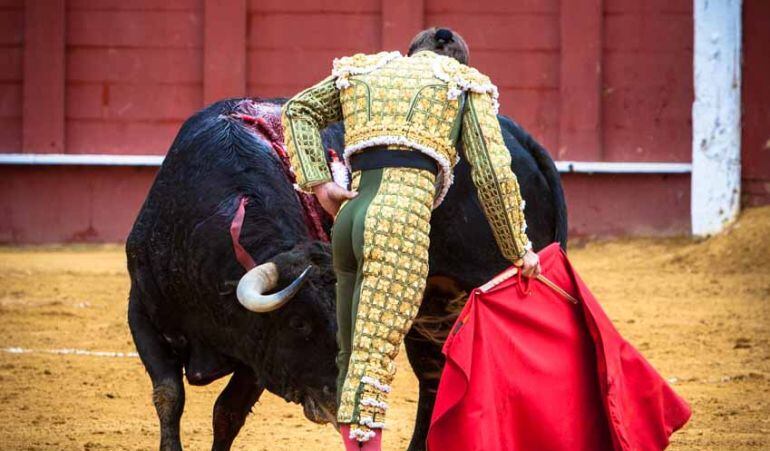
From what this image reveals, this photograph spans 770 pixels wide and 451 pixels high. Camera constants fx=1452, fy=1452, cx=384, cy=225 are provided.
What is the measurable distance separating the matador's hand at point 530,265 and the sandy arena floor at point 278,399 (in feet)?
4.05

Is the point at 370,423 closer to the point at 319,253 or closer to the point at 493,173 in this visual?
the point at 493,173

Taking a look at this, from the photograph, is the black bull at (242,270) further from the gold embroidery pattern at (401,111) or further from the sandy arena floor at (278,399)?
the gold embroidery pattern at (401,111)

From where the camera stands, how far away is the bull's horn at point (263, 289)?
139 inches

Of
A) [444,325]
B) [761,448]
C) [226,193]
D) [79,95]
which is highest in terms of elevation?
[79,95]

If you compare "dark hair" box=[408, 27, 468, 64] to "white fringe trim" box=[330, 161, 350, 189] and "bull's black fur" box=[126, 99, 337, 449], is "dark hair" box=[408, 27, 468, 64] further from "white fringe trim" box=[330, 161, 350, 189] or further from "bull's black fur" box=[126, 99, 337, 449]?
"white fringe trim" box=[330, 161, 350, 189]

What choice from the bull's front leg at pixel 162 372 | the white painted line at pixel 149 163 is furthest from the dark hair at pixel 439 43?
the white painted line at pixel 149 163

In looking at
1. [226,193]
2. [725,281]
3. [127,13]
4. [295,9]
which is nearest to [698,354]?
[725,281]

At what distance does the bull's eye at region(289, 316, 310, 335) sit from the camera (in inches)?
145

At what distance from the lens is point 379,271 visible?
3.11 metres

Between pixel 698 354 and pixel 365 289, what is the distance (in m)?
3.21

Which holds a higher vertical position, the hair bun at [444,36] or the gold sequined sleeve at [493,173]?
the hair bun at [444,36]

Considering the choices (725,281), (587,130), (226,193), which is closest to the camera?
(226,193)

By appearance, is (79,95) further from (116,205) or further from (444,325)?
(444,325)

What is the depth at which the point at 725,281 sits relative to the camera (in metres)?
7.64
